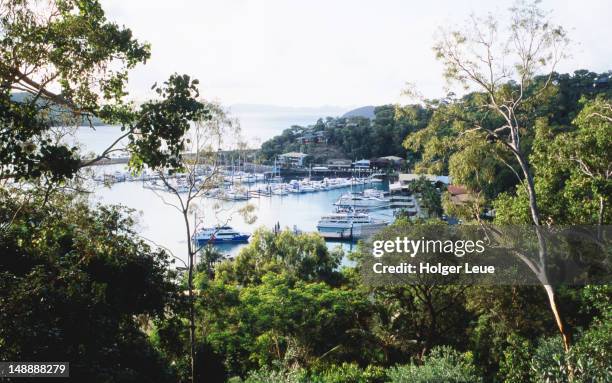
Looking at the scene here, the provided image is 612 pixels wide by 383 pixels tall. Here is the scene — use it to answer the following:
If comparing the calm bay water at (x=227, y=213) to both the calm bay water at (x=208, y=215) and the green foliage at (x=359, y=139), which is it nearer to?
the calm bay water at (x=208, y=215)

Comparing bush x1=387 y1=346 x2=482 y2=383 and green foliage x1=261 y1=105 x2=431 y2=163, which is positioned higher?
green foliage x1=261 y1=105 x2=431 y2=163

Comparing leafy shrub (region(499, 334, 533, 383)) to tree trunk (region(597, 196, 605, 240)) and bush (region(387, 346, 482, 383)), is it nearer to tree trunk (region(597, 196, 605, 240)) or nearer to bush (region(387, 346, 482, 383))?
bush (region(387, 346, 482, 383))

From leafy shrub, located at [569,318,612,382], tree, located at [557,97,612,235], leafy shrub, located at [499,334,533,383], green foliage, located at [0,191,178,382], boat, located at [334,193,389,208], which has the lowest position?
boat, located at [334,193,389,208]

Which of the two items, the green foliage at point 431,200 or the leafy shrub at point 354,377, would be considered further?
the green foliage at point 431,200

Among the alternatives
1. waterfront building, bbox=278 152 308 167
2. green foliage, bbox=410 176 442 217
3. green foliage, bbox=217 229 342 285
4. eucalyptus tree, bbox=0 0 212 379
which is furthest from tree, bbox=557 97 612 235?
waterfront building, bbox=278 152 308 167

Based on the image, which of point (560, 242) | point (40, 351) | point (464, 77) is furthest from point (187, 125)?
point (560, 242)

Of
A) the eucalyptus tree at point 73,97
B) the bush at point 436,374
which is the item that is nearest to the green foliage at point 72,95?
the eucalyptus tree at point 73,97

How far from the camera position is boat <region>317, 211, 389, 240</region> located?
24.1m

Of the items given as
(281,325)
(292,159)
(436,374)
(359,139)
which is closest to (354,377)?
(436,374)

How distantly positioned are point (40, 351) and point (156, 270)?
2.89m

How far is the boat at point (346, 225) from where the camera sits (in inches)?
947

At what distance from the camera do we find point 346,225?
24531 millimetres

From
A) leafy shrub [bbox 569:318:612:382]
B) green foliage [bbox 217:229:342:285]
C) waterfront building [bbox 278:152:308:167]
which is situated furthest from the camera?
waterfront building [bbox 278:152:308:167]

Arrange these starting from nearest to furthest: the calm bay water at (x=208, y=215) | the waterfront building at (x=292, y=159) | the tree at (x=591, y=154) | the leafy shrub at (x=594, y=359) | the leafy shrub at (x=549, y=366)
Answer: the leafy shrub at (x=594, y=359) → the leafy shrub at (x=549, y=366) → the tree at (x=591, y=154) → the calm bay water at (x=208, y=215) → the waterfront building at (x=292, y=159)
